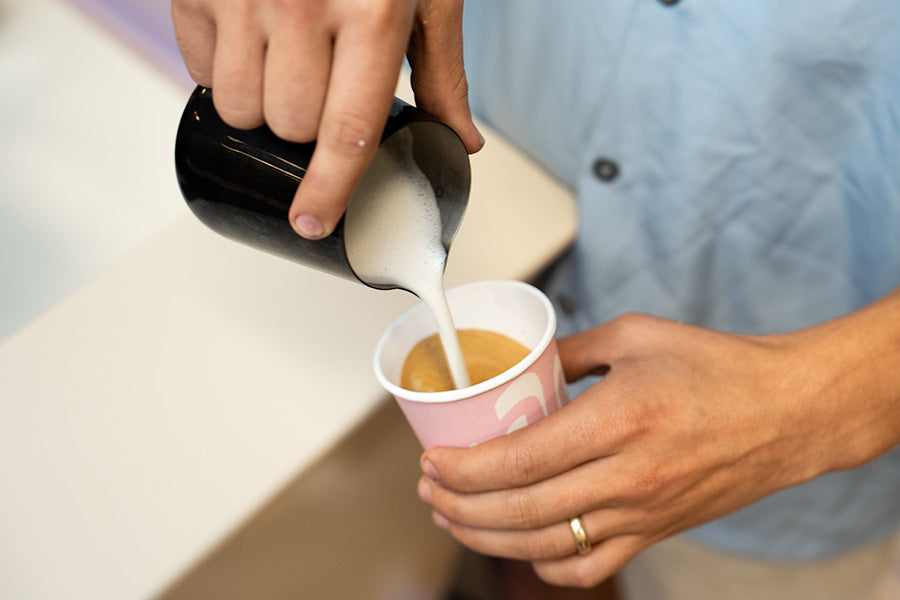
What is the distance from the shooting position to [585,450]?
0.46 metres

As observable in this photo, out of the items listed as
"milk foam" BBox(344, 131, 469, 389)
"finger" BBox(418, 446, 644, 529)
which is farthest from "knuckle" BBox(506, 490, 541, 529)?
"milk foam" BBox(344, 131, 469, 389)

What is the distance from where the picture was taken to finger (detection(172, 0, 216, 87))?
1.17ft

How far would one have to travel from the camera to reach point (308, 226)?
36cm

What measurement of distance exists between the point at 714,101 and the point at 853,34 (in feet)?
0.33

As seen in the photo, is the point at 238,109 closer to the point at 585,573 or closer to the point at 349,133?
the point at 349,133

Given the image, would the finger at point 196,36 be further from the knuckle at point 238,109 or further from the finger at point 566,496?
the finger at point 566,496

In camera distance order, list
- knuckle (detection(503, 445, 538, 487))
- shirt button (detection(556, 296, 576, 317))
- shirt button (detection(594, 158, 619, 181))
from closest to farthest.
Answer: knuckle (detection(503, 445, 538, 487)) → shirt button (detection(594, 158, 619, 181)) → shirt button (detection(556, 296, 576, 317))

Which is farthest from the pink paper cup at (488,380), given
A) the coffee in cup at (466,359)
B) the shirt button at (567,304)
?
the shirt button at (567,304)

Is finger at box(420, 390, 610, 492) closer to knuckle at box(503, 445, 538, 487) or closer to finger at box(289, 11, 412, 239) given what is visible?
knuckle at box(503, 445, 538, 487)

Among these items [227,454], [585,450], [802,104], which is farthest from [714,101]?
[227,454]

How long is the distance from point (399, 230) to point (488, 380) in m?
0.10

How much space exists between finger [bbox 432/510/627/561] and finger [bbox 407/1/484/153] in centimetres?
26

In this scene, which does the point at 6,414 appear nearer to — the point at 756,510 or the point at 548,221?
the point at 548,221

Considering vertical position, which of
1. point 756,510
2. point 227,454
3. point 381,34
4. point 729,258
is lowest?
point 756,510
